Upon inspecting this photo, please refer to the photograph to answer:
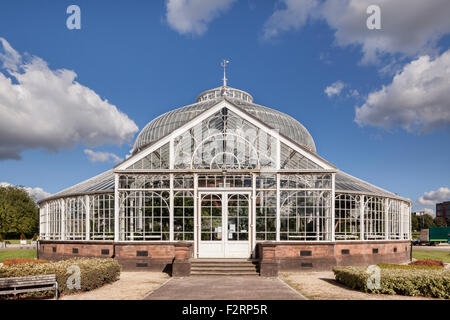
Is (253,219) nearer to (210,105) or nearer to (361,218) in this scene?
(361,218)

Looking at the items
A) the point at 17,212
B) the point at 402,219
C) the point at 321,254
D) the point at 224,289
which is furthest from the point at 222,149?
the point at 17,212

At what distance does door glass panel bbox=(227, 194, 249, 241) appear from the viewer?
16609mm

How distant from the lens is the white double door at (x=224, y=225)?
16.5 meters

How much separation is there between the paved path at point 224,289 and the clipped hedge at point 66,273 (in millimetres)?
2204

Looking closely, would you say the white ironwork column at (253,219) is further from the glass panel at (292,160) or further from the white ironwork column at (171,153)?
the white ironwork column at (171,153)

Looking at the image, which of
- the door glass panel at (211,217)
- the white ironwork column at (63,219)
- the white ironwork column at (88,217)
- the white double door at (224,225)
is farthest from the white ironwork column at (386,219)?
the white ironwork column at (63,219)

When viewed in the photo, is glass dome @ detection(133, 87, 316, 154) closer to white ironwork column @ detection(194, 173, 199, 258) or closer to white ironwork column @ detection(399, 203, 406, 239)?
white ironwork column @ detection(399, 203, 406, 239)

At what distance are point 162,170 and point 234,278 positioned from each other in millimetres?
6022

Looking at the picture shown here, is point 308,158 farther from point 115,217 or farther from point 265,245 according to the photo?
point 115,217

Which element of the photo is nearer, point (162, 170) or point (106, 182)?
point (162, 170)

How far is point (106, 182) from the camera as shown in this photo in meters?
19.7
